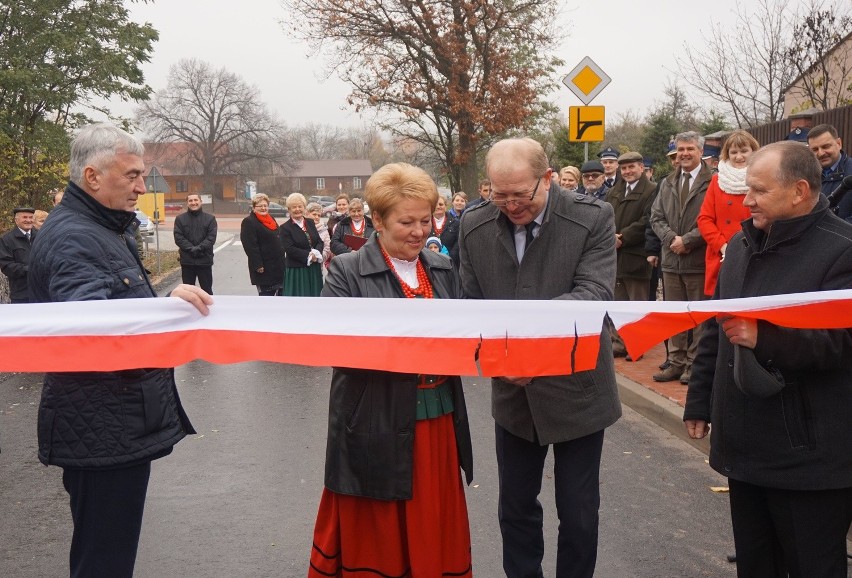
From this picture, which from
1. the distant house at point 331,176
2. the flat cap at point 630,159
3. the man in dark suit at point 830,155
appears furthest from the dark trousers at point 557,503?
the distant house at point 331,176

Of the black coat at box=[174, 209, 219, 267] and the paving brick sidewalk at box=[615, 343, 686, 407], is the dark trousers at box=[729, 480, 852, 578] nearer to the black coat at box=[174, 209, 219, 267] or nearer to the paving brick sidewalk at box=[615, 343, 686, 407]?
the paving brick sidewalk at box=[615, 343, 686, 407]

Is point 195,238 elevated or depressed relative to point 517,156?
depressed

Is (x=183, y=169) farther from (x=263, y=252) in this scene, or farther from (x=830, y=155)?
(x=830, y=155)

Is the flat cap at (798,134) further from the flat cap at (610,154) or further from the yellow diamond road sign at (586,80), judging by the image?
the yellow diamond road sign at (586,80)

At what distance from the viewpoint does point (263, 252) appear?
1259 cm

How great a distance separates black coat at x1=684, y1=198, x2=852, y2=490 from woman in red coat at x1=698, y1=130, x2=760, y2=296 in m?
3.89

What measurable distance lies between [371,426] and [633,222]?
685 cm

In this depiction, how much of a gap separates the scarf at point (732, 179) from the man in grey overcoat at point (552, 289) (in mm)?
3867

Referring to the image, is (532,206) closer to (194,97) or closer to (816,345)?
(816,345)

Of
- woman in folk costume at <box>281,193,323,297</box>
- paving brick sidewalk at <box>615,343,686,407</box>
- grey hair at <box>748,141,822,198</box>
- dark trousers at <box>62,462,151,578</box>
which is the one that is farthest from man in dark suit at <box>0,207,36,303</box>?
grey hair at <box>748,141,822,198</box>

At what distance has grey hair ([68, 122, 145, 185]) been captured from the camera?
10.4ft

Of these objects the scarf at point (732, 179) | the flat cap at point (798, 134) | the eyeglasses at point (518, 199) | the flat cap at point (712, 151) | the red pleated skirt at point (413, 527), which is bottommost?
the red pleated skirt at point (413, 527)

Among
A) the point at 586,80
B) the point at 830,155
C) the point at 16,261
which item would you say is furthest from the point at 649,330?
the point at 16,261

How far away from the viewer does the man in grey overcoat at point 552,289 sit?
11.4 ft
